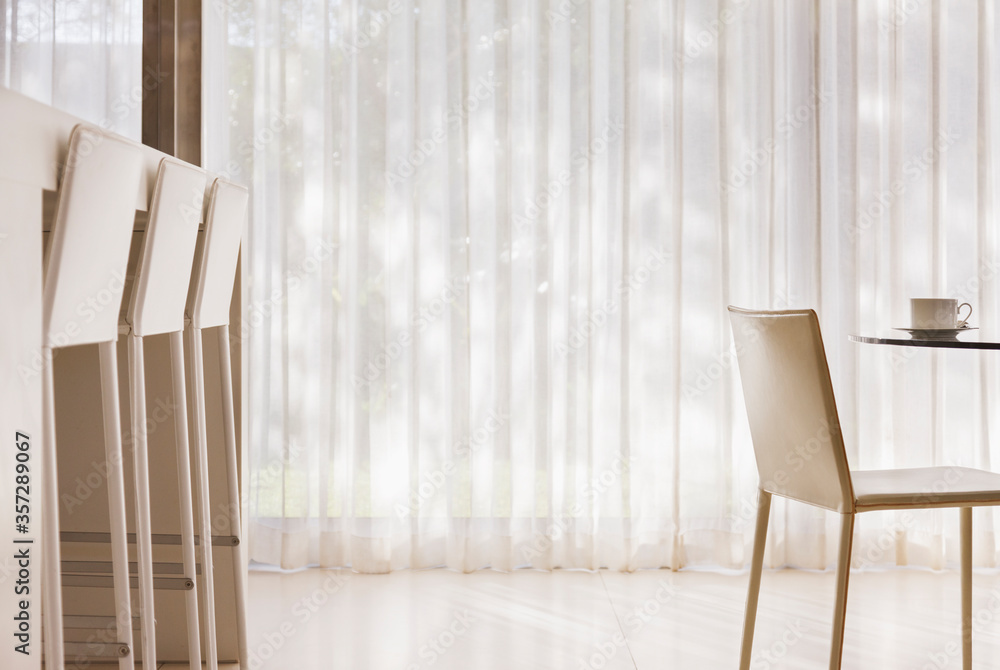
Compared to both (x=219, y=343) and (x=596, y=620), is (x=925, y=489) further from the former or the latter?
(x=219, y=343)

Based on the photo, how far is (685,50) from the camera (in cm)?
241

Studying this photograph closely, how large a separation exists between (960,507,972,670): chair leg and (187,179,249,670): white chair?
1.66 meters

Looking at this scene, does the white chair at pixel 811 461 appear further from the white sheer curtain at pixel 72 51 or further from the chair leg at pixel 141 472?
the white sheer curtain at pixel 72 51

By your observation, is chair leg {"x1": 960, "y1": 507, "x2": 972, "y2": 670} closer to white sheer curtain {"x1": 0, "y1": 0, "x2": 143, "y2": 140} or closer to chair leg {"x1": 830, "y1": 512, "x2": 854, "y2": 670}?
chair leg {"x1": 830, "y1": 512, "x2": 854, "y2": 670}

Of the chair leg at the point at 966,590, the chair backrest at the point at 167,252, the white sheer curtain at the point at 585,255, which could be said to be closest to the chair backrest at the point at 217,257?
the chair backrest at the point at 167,252

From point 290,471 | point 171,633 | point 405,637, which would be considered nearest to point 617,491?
point 405,637

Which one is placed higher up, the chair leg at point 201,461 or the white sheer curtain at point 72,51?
the white sheer curtain at point 72,51

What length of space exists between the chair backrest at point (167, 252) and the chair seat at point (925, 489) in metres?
1.34

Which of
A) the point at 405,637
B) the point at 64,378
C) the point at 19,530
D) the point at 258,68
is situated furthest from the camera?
the point at 258,68

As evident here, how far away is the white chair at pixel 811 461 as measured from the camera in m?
1.33

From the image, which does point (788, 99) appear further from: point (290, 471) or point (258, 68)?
point (290, 471)

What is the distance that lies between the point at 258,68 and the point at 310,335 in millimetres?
909

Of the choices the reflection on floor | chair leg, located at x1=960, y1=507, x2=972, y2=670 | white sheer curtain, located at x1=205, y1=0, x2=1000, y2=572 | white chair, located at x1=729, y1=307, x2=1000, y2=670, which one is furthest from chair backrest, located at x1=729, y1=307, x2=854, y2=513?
white sheer curtain, located at x1=205, y1=0, x2=1000, y2=572

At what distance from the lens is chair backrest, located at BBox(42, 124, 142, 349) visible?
2.97 feet
